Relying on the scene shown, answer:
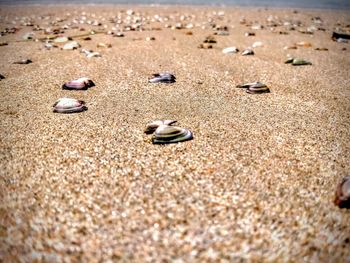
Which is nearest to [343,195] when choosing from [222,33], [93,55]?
[93,55]

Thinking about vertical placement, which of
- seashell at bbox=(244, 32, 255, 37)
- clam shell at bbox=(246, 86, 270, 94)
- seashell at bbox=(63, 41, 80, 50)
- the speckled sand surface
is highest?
seashell at bbox=(244, 32, 255, 37)

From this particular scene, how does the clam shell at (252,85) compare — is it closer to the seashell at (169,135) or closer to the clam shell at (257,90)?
the clam shell at (257,90)

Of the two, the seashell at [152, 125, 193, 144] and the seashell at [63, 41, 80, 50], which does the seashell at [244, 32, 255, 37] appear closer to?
the seashell at [63, 41, 80, 50]

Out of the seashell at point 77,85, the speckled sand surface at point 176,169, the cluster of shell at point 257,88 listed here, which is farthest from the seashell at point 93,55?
the cluster of shell at point 257,88

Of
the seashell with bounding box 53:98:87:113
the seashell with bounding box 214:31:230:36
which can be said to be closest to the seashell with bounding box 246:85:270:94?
the seashell with bounding box 53:98:87:113

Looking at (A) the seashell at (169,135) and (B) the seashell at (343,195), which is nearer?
(B) the seashell at (343,195)

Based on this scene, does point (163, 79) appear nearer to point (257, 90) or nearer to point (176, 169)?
point (257, 90)

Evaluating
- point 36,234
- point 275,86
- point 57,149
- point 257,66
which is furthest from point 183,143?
point 257,66
